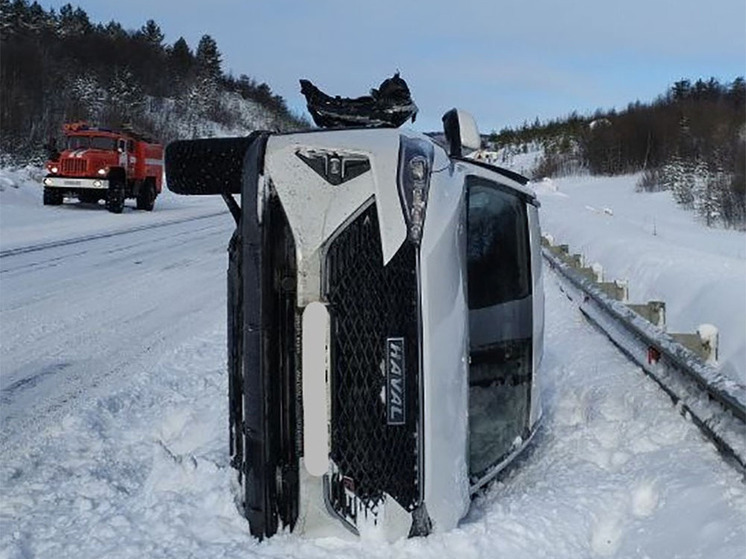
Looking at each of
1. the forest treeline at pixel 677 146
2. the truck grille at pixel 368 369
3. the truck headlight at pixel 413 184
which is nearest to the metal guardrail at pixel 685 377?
the truck grille at pixel 368 369

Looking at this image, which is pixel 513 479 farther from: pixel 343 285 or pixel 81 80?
pixel 81 80

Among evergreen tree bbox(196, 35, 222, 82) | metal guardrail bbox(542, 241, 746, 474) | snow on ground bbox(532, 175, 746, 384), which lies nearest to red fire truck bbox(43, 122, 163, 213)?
snow on ground bbox(532, 175, 746, 384)

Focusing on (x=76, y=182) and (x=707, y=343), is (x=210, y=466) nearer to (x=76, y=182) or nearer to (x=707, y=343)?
(x=707, y=343)

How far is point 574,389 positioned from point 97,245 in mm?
10638

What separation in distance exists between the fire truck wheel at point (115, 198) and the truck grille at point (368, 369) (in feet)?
66.0

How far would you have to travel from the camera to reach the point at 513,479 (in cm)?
362

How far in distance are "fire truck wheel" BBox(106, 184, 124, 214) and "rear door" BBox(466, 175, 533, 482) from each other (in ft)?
63.5

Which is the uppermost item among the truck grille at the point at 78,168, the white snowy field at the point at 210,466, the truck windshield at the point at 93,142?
the truck windshield at the point at 93,142

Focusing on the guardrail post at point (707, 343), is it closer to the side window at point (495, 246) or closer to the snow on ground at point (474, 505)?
the snow on ground at point (474, 505)

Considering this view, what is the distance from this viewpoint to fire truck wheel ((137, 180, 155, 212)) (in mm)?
23719

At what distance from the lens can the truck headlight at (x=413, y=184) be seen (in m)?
2.80

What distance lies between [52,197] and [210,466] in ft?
68.3

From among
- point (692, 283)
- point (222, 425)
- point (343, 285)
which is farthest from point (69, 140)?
point (343, 285)

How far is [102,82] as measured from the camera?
71438mm
